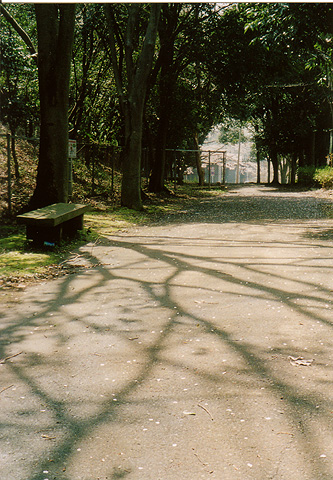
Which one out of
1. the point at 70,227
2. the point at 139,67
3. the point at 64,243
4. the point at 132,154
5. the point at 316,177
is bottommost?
the point at 64,243

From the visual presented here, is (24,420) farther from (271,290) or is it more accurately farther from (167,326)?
(271,290)

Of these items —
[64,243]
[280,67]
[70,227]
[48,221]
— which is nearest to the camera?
[48,221]

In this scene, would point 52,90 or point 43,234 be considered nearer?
point 43,234

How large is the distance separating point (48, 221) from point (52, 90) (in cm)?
365

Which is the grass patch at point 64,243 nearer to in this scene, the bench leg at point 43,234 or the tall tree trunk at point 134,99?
the bench leg at point 43,234

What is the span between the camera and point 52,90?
11.2 metres

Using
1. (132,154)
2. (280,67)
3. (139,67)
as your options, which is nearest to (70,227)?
(132,154)

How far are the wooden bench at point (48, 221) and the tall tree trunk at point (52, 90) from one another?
36.5 inches

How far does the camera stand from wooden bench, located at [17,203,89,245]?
8945 millimetres

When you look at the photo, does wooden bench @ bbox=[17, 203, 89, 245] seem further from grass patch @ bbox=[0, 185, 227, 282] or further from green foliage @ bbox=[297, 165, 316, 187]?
green foliage @ bbox=[297, 165, 316, 187]

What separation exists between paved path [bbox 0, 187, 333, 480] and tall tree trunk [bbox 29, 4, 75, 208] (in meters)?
3.35

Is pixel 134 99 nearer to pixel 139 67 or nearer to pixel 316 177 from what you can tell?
pixel 139 67

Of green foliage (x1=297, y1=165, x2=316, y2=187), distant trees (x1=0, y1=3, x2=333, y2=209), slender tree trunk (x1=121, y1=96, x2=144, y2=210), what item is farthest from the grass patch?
green foliage (x1=297, y1=165, x2=316, y2=187)

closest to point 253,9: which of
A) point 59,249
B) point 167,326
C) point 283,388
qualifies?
point 59,249
